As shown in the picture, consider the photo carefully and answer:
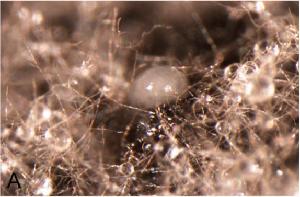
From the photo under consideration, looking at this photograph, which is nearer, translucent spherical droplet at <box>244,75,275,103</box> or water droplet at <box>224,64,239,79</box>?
translucent spherical droplet at <box>244,75,275,103</box>

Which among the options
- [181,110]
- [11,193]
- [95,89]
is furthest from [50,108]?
[181,110]

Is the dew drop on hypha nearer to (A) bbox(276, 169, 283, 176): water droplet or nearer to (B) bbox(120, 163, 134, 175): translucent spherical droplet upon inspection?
(B) bbox(120, 163, 134, 175): translucent spherical droplet

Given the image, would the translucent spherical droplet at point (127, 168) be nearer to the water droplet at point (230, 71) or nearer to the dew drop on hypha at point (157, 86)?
the dew drop on hypha at point (157, 86)

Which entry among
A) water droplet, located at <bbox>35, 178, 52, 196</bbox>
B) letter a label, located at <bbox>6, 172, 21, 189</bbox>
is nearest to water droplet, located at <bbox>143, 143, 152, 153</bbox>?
water droplet, located at <bbox>35, 178, 52, 196</bbox>

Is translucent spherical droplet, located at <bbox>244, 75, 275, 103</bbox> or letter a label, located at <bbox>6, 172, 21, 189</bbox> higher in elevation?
translucent spherical droplet, located at <bbox>244, 75, 275, 103</bbox>

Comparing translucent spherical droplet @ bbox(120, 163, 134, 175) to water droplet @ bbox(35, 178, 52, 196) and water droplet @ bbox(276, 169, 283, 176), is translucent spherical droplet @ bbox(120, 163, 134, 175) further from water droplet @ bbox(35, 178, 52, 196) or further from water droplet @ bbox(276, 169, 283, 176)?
water droplet @ bbox(276, 169, 283, 176)

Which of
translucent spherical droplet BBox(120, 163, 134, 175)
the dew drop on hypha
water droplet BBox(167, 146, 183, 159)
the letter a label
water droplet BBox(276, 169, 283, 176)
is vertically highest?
the dew drop on hypha

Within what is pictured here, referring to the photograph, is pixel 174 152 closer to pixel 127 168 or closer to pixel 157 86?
pixel 127 168
